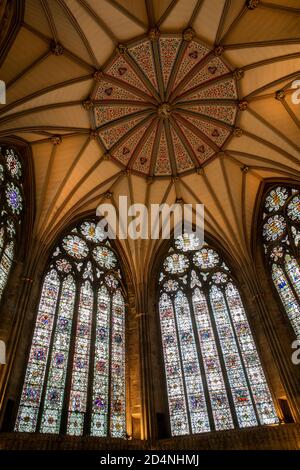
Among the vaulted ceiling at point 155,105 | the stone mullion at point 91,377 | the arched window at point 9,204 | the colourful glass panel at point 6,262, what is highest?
the vaulted ceiling at point 155,105

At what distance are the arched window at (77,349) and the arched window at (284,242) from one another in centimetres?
630

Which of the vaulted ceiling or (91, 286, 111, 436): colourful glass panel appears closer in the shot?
(91, 286, 111, 436): colourful glass panel

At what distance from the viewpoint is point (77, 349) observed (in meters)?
12.8

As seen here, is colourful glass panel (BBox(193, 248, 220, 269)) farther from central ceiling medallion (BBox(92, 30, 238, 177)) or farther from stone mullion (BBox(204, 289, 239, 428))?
central ceiling medallion (BBox(92, 30, 238, 177))

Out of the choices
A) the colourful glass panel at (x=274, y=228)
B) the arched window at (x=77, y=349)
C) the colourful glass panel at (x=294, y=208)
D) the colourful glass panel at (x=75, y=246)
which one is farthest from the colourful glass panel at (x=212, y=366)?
the colourful glass panel at (x=75, y=246)

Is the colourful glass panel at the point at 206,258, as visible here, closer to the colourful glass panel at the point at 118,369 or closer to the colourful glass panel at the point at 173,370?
the colourful glass panel at the point at 173,370

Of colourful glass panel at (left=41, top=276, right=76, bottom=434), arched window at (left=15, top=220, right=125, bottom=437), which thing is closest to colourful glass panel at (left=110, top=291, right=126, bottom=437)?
arched window at (left=15, top=220, right=125, bottom=437)

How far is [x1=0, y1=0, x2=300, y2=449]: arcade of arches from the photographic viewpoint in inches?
454

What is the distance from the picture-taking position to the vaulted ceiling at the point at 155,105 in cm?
1188

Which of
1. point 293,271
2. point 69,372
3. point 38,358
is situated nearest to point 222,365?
point 293,271

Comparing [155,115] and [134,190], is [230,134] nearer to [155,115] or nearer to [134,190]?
[155,115]

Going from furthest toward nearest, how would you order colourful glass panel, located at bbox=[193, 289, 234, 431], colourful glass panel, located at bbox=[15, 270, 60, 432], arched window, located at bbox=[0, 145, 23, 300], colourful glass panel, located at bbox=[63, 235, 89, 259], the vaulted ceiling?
1. colourful glass panel, located at bbox=[63, 235, 89, 259]
2. arched window, located at bbox=[0, 145, 23, 300]
3. colourful glass panel, located at bbox=[193, 289, 234, 431]
4. the vaulted ceiling
5. colourful glass panel, located at bbox=[15, 270, 60, 432]

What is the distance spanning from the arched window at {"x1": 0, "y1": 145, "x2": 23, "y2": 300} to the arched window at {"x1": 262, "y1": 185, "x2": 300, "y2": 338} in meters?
9.89

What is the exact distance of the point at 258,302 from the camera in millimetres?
13961
